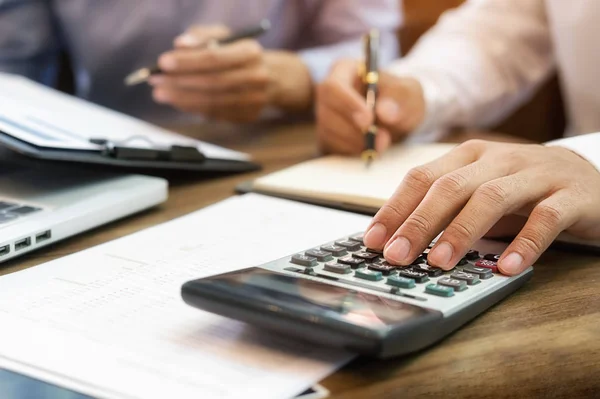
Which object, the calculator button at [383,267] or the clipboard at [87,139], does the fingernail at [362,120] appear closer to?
the clipboard at [87,139]

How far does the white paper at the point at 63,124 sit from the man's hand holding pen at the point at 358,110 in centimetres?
11

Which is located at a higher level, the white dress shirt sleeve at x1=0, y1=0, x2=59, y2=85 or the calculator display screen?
the white dress shirt sleeve at x1=0, y1=0, x2=59, y2=85

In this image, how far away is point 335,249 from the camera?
1.43 feet

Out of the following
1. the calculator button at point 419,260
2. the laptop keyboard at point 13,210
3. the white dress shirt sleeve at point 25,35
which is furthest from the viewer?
the white dress shirt sleeve at point 25,35

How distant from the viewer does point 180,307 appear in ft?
1.30

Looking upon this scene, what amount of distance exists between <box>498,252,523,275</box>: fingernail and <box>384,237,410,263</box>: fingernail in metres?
0.06

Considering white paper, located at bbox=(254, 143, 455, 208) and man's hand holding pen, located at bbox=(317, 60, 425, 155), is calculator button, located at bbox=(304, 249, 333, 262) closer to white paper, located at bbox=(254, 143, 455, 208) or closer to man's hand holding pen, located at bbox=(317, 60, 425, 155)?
white paper, located at bbox=(254, 143, 455, 208)

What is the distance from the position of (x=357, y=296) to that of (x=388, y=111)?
1.52ft

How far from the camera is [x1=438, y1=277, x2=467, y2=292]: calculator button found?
381 mm

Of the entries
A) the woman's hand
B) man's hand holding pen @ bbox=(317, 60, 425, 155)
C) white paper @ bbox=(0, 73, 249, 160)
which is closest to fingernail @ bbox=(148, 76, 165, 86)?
white paper @ bbox=(0, 73, 249, 160)

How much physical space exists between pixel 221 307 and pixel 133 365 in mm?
49

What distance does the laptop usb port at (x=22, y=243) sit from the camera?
0.49 m

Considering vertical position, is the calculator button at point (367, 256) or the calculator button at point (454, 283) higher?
the calculator button at point (454, 283)

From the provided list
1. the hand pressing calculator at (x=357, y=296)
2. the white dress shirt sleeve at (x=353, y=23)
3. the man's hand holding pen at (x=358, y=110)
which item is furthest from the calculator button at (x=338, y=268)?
the white dress shirt sleeve at (x=353, y=23)
